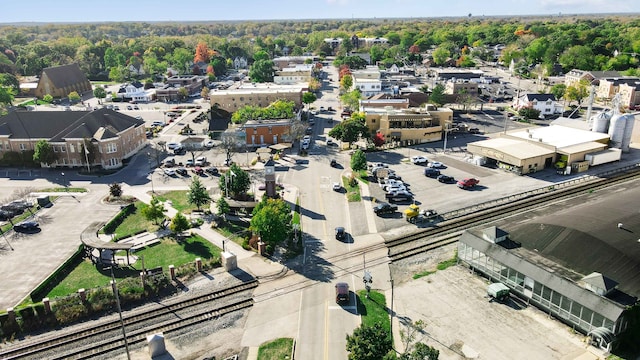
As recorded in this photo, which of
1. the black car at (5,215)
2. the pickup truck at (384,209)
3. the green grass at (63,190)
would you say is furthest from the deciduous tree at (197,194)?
the black car at (5,215)

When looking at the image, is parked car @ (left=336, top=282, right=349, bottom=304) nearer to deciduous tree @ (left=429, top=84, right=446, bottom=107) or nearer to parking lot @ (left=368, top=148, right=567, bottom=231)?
parking lot @ (left=368, top=148, right=567, bottom=231)

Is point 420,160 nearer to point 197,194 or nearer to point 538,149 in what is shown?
point 538,149

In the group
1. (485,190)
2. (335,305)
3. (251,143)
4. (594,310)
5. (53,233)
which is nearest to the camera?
(594,310)

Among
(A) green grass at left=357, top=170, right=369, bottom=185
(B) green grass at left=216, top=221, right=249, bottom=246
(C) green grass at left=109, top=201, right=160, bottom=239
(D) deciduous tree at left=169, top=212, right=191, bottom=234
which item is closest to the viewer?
(D) deciduous tree at left=169, top=212, right=191, bottom=234

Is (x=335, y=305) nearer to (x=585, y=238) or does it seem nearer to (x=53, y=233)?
(x=585, y=238)

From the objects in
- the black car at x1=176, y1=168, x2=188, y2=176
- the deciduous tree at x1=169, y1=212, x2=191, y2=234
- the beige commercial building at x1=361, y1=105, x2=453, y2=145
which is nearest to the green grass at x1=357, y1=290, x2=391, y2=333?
the deciduous tree at x1=169, y1=212, x2=191, y2=234

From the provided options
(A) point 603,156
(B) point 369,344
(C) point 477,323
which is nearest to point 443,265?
(C) point 477,323

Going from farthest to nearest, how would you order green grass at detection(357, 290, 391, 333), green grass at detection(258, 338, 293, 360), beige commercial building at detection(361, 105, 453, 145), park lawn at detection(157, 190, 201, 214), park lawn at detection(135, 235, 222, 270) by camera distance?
beige commercial building at detection(361, 105, 453, 145) → park lawn at detection(157, 190, 201, 214) → park lawn at detection(135, 235, 222, 270) → green grass at detection(357, 290, 391, 333) → green grass at detection(258, 338, 293, 360)

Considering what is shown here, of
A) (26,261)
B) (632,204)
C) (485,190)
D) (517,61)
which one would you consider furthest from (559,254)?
(517,61)
